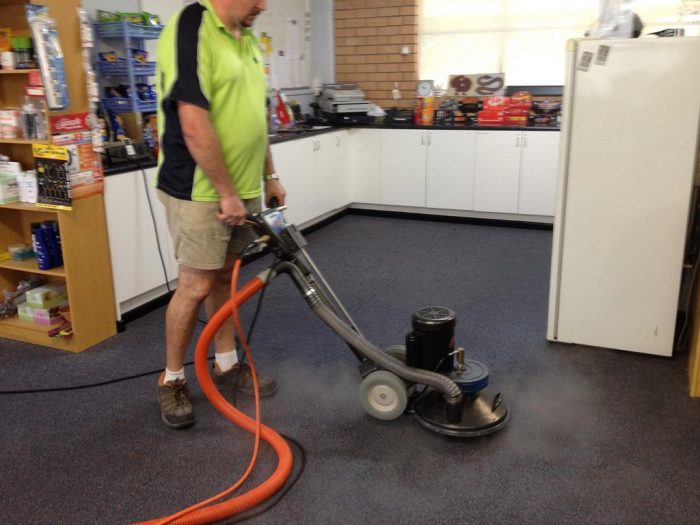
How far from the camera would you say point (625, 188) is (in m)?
2.75

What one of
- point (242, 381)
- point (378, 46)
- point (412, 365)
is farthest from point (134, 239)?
point (378, 46)

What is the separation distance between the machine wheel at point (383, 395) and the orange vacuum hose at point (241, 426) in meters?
0.33

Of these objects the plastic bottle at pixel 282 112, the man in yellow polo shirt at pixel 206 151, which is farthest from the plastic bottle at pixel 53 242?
the plastic bottle at pixel 282 112

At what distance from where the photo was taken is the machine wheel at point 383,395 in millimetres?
2264

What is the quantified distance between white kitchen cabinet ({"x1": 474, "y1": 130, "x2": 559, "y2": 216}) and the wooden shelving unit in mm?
3041

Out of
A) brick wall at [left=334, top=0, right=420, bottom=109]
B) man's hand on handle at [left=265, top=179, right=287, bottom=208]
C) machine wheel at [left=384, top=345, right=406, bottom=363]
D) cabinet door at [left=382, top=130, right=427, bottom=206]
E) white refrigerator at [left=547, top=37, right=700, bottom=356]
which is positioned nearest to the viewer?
machine wheel at [left=384, top=345, right=406, bottom=363]

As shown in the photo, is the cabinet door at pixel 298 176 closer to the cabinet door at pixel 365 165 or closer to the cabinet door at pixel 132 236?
the cabinet door at pixel 365 165

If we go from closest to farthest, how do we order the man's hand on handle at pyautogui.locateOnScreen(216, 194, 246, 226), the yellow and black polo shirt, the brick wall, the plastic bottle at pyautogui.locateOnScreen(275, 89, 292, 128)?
1. the yellow and black polo shirt
2. the man's hand on handle at pyautogui.locateOnScreen(216, 194, 246, 226)
3. the plastic bottle at pyautogui.locateOnScreen(275, 89, 292, 128)
4. the brick wall

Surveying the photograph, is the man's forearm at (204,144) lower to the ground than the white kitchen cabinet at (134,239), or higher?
higher

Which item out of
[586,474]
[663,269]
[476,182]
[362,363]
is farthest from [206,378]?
[476,182]

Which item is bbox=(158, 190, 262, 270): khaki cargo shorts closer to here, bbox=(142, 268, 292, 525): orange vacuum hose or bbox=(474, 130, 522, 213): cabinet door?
bbox=(142, 268, 292, 525): orange vacuum hose

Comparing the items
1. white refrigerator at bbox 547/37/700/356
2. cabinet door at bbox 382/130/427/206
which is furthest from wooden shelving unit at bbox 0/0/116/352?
cabinet door at bbox 382/130/427/206

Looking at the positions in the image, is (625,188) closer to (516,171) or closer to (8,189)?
(516,171)

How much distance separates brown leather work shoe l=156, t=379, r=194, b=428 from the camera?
235cm
